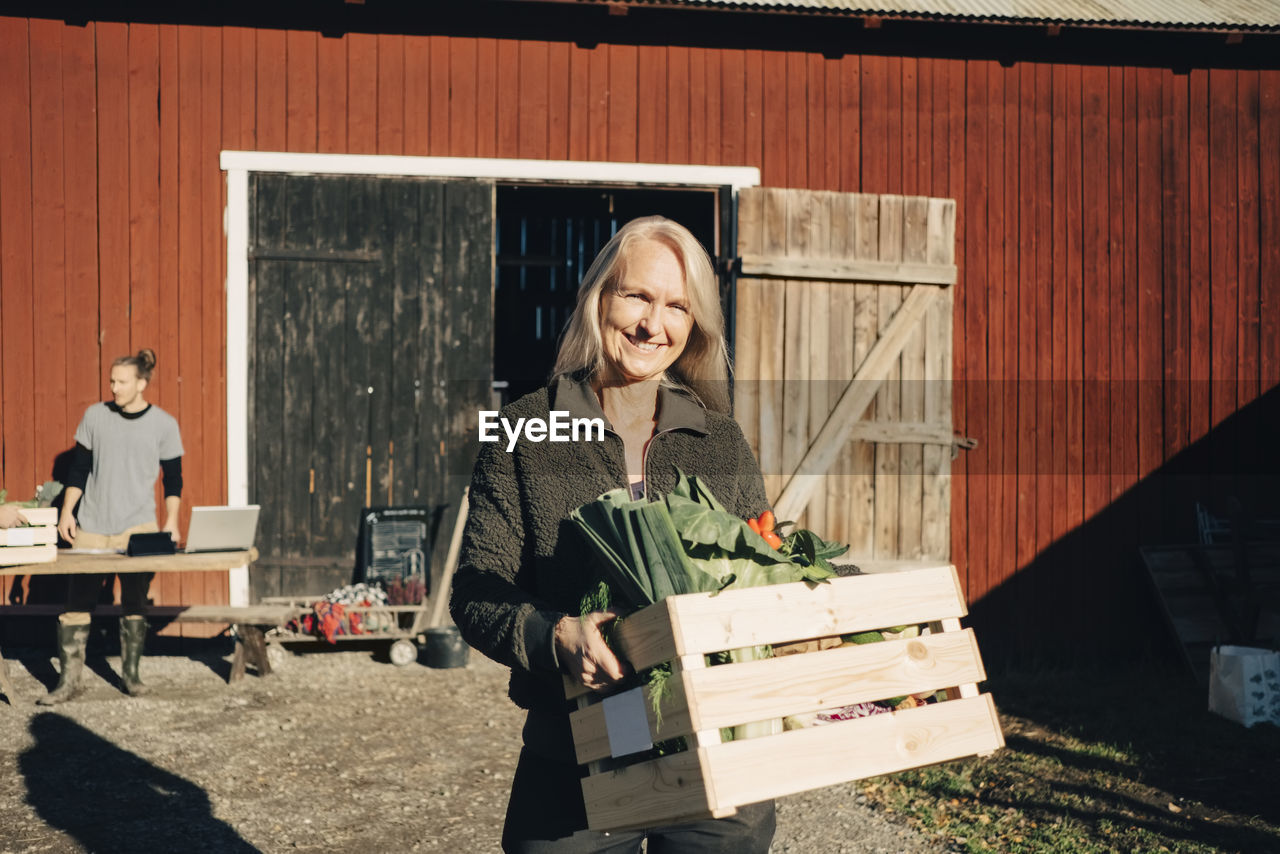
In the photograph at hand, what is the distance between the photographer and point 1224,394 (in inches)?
291

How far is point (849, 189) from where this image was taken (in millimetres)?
7137

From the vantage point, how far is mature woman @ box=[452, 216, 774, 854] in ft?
5.90

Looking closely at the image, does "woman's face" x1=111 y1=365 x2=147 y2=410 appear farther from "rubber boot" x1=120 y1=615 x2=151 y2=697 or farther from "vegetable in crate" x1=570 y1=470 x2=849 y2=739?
"vegetable in crate" x1=570 y1=470 x2=849 y2=739

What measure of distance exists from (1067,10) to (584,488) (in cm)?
668

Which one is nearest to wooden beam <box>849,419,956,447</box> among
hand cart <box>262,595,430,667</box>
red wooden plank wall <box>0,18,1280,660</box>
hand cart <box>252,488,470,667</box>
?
red wooden plank wall <box>0,18,1280,660</box>

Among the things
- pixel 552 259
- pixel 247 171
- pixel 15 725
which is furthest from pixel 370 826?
pixel 552 259

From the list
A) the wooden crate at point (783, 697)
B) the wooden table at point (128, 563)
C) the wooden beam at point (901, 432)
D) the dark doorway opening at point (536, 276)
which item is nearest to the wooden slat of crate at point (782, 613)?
the wooden crate at point (783, 697)

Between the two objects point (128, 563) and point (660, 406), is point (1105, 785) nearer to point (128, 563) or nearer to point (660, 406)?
point (660, 406)

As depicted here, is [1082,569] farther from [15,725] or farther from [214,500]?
[15,725]

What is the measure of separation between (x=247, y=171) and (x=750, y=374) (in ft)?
11.4

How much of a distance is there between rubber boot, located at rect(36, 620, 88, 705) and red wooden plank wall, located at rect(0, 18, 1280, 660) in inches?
36.3

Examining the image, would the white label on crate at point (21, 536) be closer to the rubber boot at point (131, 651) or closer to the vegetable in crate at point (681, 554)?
the rubber boot at point (131, 651)

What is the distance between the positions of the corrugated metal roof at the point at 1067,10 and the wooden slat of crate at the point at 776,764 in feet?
18.9

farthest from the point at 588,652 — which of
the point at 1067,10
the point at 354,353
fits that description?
A: the point at 1067,10
